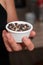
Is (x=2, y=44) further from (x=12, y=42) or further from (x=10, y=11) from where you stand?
(x=10, y=11)

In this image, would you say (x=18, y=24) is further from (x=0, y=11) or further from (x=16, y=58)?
(x=16, y=58)

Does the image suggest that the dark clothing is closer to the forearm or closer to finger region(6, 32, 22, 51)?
finger region(6, 32, 22, 51)

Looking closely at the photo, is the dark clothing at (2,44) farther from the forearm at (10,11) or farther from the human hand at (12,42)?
the forearm at (10,11)

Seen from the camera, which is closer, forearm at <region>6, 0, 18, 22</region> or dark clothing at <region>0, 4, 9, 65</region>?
dark clothing at <region>0, 4, 9, 65</region>

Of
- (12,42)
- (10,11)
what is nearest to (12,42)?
(12,42)

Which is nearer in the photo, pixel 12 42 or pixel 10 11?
pixel 12 42

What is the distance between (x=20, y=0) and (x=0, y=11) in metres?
1.61

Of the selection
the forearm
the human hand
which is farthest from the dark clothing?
the forearm

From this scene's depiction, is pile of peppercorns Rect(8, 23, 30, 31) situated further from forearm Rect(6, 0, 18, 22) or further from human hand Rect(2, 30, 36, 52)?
forearm Rect(6, 0, 18, 22)

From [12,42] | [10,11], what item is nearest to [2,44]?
[12,42]

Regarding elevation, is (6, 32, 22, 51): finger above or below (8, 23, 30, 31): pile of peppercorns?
below

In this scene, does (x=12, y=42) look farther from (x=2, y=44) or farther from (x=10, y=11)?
(x=10, y=11)

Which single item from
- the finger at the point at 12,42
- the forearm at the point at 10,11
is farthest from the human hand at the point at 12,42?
the forearm at the point at 10,11

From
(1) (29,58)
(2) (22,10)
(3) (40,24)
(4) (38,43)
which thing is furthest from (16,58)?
(2) (22,10)
